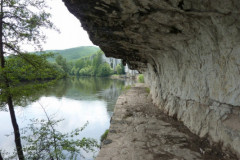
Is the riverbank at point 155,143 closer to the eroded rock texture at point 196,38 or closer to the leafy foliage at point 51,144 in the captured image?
the eroded rock texture at point 196,38

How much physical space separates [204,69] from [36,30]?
6239 millimetres

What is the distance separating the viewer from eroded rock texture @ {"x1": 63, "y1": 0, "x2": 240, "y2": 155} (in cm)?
225

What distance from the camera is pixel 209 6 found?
2.14 m

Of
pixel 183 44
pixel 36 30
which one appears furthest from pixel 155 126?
pixel 36 30

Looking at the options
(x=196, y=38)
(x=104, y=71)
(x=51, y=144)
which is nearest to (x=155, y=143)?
(x=196, y=38)

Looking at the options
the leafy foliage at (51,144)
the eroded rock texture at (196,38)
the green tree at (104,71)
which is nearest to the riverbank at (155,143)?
the eroded rock texture at (196,38)

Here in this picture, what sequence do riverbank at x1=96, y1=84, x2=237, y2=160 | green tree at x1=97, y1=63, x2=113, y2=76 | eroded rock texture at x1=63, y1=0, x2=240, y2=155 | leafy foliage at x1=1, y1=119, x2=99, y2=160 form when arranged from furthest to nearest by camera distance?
1. green tree at x1=97, y1=63, x2=113, y2=76
2. leafy foliage at x1=1, y1=119, x2=99, y2=160
3. riverbank at x1=96, y1=84, x2=237, y2=160
4. eroded rock texture at x1=63, y1=0, x2=240, y2=155

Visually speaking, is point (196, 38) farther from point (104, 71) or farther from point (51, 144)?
point (104, 71)

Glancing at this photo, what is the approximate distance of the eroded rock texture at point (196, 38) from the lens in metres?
2.25

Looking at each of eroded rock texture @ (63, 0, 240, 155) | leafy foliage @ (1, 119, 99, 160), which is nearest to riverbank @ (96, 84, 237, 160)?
eroded rock texture @ (63, 0, 240, 155)

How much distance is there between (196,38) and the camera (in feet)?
9.92

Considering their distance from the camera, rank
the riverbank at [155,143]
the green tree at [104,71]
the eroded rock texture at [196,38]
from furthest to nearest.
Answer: the green tree at [104,71] < the riverbank at [155,143] < the eroded rock texture at [196,38]

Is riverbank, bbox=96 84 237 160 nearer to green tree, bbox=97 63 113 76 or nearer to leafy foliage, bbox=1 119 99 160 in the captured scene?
leafy foliage, bbox=1 119 99 160

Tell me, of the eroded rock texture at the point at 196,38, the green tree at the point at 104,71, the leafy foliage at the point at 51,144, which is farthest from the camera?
the green tree at the point at 104,71
